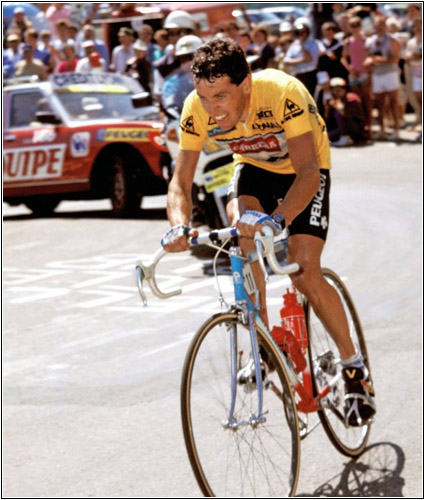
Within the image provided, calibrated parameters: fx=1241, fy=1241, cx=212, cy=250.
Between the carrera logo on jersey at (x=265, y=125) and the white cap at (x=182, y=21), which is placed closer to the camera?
the carrera logo on jersey at (x=265, y=125)

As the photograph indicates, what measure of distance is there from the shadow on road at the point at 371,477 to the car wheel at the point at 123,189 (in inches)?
371

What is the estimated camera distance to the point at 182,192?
5344 millimetres

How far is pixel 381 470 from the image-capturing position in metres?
5.74

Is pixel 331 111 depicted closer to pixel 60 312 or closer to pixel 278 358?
pixel 60 312

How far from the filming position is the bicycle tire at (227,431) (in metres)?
4.75

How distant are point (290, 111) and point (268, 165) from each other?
1.81ft

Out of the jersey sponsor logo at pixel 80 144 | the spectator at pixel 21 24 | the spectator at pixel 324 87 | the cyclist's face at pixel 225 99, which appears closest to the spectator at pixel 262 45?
the spectator at pixel 324 87

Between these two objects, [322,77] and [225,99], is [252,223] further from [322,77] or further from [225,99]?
[322,77]

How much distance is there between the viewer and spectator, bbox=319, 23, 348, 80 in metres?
20.8

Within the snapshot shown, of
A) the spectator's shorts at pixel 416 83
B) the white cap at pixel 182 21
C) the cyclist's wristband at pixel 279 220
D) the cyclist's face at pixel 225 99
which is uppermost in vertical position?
the cyclist's face at pixel 225 99

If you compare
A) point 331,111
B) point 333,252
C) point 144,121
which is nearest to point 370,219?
point 333,252

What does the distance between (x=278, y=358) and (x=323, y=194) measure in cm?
96

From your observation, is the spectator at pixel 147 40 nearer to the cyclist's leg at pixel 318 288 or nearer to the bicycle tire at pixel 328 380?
the bicycle tire at pixel 328 380

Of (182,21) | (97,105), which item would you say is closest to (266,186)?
(182,21)
